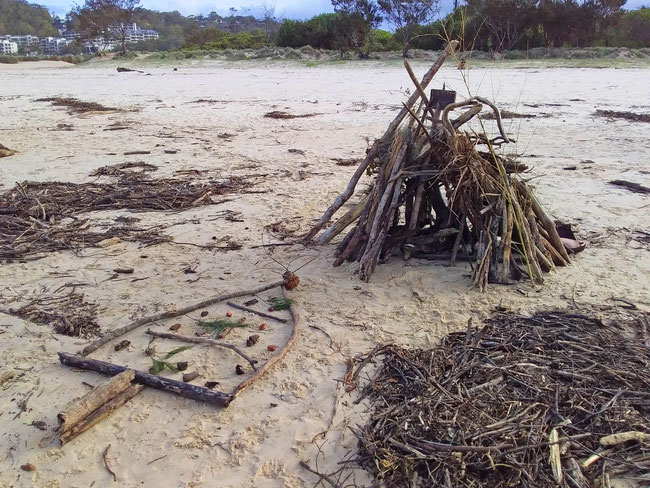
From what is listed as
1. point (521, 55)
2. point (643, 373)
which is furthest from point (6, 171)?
point (521, 55)

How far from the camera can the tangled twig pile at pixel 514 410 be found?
244 cm

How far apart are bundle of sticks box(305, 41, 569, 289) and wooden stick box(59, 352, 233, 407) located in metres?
1.75

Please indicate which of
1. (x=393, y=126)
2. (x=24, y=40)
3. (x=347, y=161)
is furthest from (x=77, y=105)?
(x=24, y=40)

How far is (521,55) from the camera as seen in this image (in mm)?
25922

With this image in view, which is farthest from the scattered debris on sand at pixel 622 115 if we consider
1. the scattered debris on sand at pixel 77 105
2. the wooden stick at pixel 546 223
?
the scattered debris on sand at pixel 77 105

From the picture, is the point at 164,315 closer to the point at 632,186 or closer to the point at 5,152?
the point at 632,186

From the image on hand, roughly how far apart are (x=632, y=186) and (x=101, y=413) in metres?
6.25

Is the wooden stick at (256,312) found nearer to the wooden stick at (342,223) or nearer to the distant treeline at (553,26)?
the wooden stick at (342,223)

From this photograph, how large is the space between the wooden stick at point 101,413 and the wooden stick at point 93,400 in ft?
0.05

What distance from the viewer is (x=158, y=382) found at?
3145mm

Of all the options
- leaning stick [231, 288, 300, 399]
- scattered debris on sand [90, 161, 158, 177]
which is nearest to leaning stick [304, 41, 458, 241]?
leaning stick [231, 288, 300, 399]

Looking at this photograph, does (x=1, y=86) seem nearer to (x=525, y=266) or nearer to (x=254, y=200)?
(x=254, y=200)

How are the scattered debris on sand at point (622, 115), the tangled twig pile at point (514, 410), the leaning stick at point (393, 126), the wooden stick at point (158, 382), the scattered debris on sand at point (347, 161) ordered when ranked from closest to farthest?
the tangled twig pile at point (514, 410)
the wooden stick at point (158, 382)
the leaning stick at point (393, 126)
the scattered debris on sand at point (347, 161)
the scattered debris on sand at point (622, 115)

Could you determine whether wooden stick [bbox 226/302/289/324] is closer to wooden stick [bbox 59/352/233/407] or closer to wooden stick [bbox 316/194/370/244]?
wooden stick [bbox 59/352/233/407]
